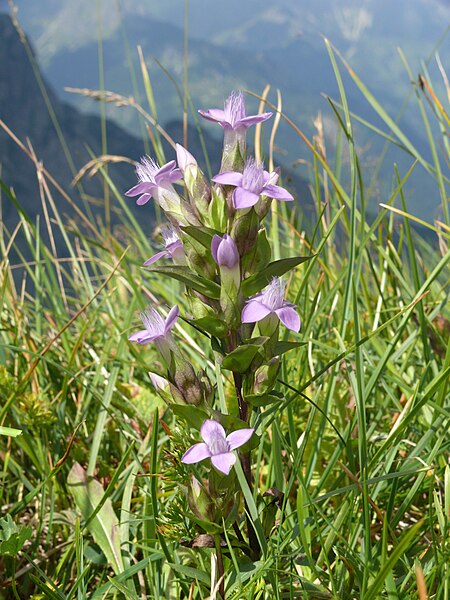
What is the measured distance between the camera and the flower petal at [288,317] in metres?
0.85

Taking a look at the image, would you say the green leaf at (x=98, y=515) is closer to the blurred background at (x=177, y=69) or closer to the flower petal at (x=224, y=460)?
the flower petal at (x=224, y=460)

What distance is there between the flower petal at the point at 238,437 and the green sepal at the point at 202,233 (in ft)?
0.92

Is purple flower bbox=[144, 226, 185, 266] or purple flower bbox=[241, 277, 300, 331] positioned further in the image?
purple flower bbox=[144, 226, 185, 266]

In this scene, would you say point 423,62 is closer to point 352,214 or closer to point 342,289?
point 342,289

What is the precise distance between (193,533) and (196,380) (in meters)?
→ 0.27

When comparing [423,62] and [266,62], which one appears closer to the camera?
[423,62]

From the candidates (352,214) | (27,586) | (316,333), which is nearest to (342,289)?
(316,333)

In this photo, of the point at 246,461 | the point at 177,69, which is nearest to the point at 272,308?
the point at 246,461

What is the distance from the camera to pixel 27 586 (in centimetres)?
122

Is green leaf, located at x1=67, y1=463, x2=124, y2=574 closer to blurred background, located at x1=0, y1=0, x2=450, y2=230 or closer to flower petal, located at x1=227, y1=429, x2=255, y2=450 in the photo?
flower petal, located at x1=227, y1=429, x2=255, y2=450

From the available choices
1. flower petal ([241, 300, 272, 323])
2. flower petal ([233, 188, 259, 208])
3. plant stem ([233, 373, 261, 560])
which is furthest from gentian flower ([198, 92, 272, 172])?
plant stem ([233, 373, 261, 560])

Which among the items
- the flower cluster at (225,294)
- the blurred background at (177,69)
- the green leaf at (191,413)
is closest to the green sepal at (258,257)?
the flower cluster at (225,294)

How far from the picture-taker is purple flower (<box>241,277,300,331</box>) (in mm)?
858

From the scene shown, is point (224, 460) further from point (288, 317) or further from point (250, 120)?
point (250, 120)
